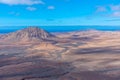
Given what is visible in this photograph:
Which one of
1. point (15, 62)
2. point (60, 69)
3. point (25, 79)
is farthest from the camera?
point (15, 62)

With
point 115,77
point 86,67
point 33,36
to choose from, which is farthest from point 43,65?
point 33,36

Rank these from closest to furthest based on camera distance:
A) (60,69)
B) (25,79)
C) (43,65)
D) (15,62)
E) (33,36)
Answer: (25,79)
(60,69)
(43,65)
(15,62)
(33,36)

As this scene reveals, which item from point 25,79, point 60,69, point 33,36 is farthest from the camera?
point 33,36

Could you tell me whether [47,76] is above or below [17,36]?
below

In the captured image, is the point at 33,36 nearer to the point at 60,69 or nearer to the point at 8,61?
the point at 8,61

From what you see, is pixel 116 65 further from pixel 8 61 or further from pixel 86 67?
pixel 8 61

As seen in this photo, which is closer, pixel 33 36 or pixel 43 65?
pixel 43 65

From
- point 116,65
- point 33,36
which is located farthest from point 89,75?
point 33,36

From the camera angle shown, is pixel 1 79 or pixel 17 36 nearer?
pixel 1 79

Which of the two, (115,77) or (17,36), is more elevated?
(17,36)
